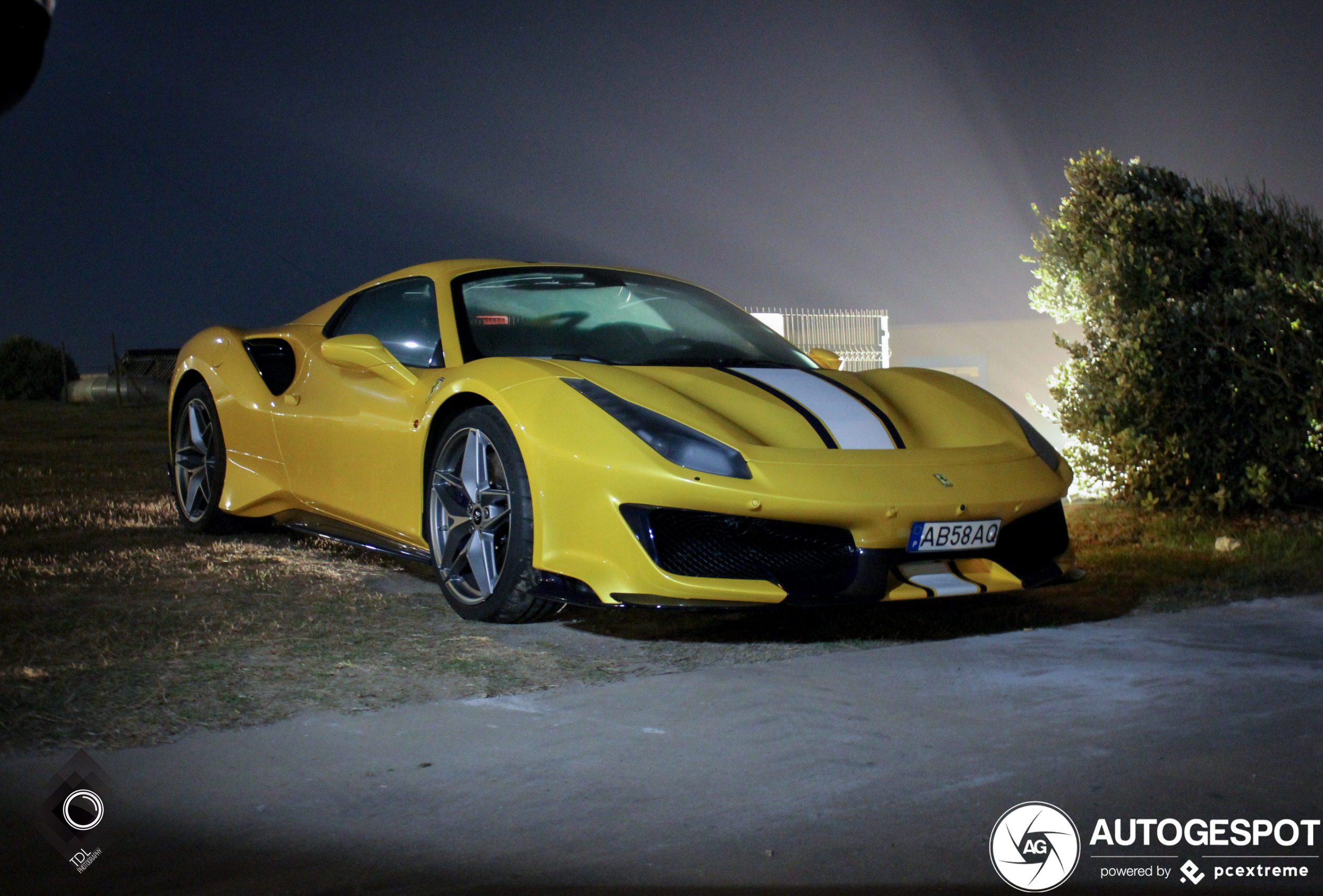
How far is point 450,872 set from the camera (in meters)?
2.06

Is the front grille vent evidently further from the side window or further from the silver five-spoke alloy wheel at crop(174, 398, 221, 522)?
the silver five-spoke alloy wheel at crop(174, 398, 221, 522)

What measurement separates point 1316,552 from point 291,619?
178 inches

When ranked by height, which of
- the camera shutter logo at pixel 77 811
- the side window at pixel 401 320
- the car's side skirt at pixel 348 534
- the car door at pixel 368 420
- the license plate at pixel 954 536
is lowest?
the camera shutter logo at pixel 77 811

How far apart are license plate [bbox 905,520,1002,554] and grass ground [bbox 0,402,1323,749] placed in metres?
0.22

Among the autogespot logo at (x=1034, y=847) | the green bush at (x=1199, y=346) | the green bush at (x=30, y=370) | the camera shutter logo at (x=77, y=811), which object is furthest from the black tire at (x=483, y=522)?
the green bush at (x=30, y=370)

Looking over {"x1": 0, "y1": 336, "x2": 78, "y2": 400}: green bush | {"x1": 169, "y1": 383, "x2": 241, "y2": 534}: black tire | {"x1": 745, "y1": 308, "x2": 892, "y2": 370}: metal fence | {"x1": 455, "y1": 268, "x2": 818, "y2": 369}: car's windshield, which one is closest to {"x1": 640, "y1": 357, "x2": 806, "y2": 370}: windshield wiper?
{"x1": 455, "y1": 268, "x2": 818, "y2": 369}: car's windshield

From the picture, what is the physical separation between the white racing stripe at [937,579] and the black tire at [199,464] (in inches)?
140

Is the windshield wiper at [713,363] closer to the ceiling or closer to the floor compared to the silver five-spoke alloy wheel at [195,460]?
closer to the ceiling

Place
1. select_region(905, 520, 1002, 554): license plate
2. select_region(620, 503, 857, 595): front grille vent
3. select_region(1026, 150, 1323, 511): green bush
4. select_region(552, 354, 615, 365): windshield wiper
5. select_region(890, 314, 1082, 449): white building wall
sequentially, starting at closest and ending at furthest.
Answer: select_region(620, 503, 857, 595): front grille vent < select_region(905, 520, 1002, 554): license plate < select_region(552, 354, 615, 365): windshield wiper < select_region(1026, 150, 1323, 511): green bush < select_region(890, 314, 1082, 449): white building wall

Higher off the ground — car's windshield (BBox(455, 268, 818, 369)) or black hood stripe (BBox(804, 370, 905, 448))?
car's windshield (BBox(455, 268, 818, 369))

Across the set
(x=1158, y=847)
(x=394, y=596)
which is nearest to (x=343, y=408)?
(x=394, y=596)

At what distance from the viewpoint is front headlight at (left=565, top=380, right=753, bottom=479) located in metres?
3.45

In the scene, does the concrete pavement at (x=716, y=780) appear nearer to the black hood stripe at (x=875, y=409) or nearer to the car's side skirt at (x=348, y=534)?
the black hood stripe at (x=875, y=409)

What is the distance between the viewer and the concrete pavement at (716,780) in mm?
2080
